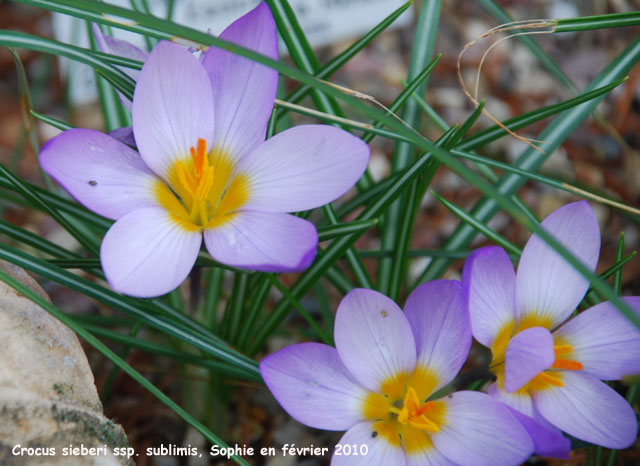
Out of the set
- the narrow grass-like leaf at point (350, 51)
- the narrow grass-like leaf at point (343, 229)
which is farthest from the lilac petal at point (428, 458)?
the narrow grass-like leaf at point (350, 51)

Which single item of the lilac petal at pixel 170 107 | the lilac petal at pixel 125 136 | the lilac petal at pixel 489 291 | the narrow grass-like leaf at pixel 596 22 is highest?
the narrow grass-like leaf at pixel 596 22

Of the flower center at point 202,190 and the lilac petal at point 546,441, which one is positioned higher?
the flower center at point 202,190

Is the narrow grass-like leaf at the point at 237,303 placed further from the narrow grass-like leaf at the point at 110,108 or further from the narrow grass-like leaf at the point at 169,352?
the narrow grass-like leaf at the point at 110,108

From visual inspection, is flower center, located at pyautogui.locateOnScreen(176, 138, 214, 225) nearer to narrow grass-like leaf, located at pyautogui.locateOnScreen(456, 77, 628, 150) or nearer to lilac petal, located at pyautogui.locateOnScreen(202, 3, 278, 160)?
lilac petal, located at pyautogui.locateOnScreen(202, 3, 278, 160)

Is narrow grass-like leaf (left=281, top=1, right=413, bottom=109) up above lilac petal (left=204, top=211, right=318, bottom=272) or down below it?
above

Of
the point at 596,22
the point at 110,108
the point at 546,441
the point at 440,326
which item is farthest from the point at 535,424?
the point at 110,108

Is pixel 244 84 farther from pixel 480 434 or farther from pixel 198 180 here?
pixel 480 434

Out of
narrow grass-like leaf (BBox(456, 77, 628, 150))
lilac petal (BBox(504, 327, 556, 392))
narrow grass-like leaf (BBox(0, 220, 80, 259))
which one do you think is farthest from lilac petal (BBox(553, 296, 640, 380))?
narrow grass-like leaf (BBox(0, 220, 80, 259))
